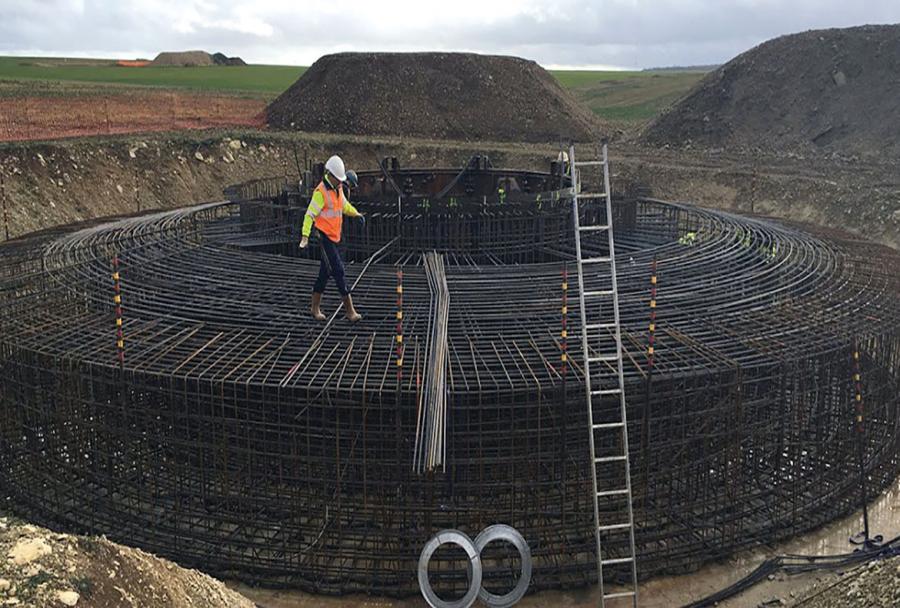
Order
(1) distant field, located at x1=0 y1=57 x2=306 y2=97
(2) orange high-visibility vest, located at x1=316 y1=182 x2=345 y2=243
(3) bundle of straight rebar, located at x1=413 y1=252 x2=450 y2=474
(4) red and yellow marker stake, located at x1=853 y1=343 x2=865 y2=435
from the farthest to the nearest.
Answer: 1. (1) distant field, located at x1=0 y1=57 x2=306 y2=97
2. (4) red and yellow marker stake, located at x1=853 y1=343 x2=865 y2=435
3. (2) orange high-visibility vest, located at x1=316 y1=182 x2=345 y2=243
4. (3) bundle of straight rebar, located at x1=413 y1=252 x2=450 y2=474

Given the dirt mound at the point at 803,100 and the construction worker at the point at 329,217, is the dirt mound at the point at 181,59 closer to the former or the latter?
the dirt mound at the point at 803,100

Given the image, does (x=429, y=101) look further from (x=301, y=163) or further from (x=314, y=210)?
(x=314, y=210)

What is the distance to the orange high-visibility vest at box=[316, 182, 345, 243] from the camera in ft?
35.8

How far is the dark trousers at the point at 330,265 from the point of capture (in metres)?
11.1

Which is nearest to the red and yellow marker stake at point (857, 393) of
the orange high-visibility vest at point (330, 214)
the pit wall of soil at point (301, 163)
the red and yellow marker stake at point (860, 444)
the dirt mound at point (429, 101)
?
the red and yellow marker stake at point (860, 444)

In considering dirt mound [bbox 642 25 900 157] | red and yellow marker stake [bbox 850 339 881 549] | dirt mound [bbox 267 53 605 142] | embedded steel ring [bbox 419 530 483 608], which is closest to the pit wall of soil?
dirt mound [bbox 267 53 605 142]

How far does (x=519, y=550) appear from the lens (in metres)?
9.45

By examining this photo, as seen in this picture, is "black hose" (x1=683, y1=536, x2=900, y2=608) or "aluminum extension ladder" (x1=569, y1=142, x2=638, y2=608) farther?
"black hose" (x1=683, y1=536, x2=900, y2=608)

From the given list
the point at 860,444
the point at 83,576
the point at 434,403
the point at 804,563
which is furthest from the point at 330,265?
the point at 860,444

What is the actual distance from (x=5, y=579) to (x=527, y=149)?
139 ft

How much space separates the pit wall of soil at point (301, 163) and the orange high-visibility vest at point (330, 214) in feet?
50.8

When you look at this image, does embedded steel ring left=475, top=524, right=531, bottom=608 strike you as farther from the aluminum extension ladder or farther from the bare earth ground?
the bare earth ground

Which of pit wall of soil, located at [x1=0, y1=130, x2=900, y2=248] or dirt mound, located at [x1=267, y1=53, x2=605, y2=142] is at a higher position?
dirt mound, located at [x1=267, y1=53, x2=605, y2=142]

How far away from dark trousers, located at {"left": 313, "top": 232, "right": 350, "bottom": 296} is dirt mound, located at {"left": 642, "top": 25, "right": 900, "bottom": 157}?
3740 centimetres
